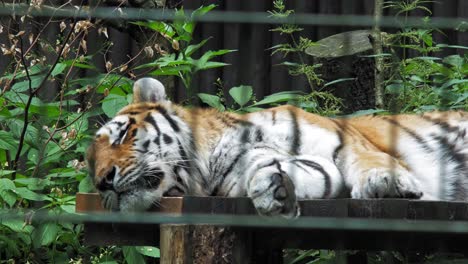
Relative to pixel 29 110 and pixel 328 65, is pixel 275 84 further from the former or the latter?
pixel 29 110

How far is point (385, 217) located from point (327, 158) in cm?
63

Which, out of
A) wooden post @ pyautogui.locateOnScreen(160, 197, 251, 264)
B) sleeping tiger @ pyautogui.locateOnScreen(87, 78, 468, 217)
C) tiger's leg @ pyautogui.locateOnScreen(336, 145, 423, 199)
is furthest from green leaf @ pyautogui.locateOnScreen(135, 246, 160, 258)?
wooden post @ pyautogui.locateOnScreen(160, 197, 251, 264)

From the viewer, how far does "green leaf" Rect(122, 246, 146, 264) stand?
4.03 meters

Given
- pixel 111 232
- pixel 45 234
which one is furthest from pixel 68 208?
pixel 111 232

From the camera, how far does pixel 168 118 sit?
12.0 feet

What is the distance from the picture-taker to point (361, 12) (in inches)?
259

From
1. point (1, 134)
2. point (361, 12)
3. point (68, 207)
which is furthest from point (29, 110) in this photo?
point (361, 12)

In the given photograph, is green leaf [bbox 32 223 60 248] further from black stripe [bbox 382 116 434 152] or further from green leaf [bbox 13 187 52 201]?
black stripe [bbox 382 116 434 152]

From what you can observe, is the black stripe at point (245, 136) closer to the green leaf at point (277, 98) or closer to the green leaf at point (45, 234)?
the green leaf at point (277, 98)

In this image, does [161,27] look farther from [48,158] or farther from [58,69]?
[48,158]

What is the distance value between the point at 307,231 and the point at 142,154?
669 mm

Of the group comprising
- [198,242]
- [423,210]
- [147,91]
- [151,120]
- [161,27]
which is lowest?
[198,242]

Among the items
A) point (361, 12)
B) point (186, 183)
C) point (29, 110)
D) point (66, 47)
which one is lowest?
point (186, 183)

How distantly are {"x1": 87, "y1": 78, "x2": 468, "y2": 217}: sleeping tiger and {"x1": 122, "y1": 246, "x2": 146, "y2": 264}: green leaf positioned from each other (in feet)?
2.27
